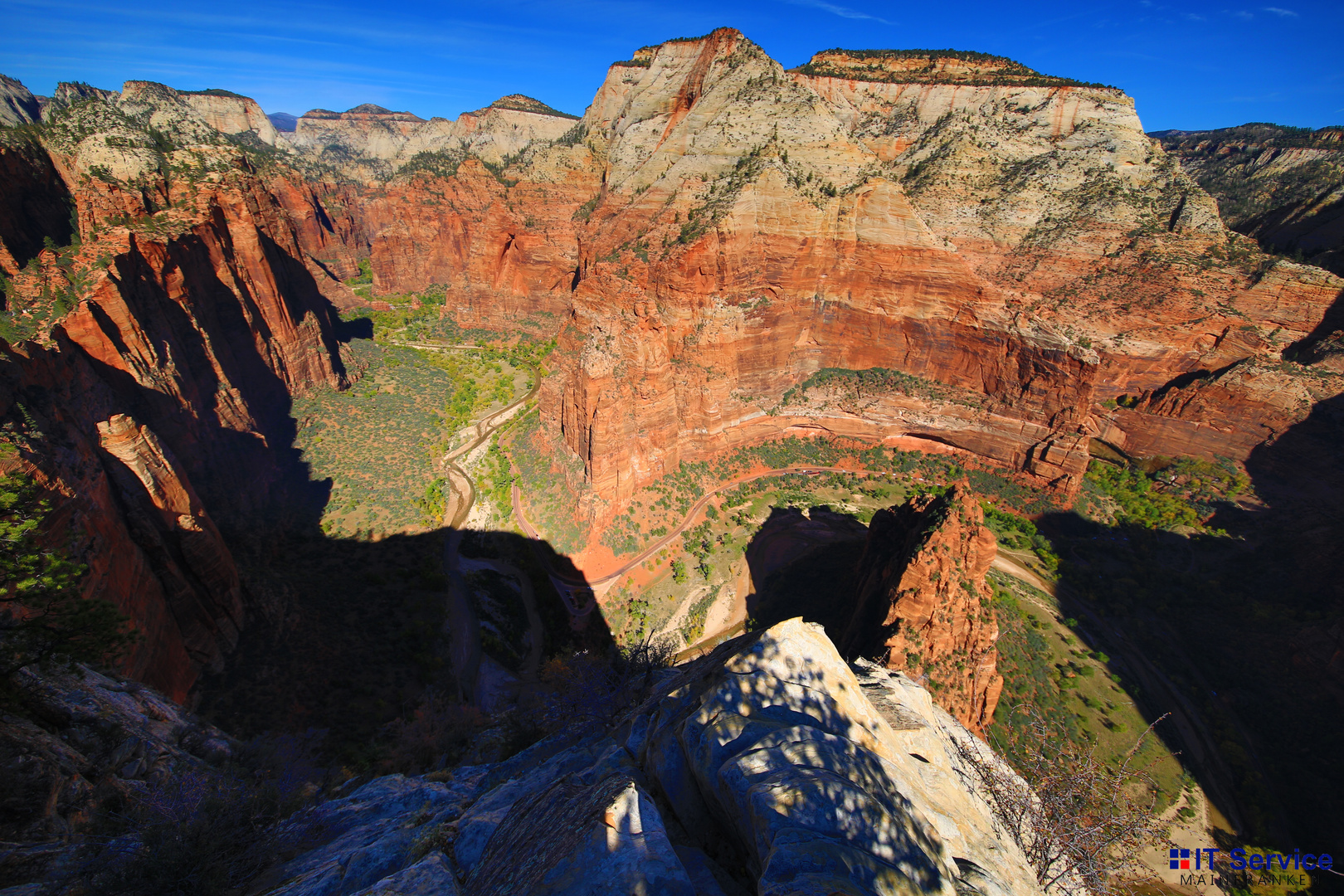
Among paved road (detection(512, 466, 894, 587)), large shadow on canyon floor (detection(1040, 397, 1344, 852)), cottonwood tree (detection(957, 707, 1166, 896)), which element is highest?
paved road (detection(512, 466, 894, 587))

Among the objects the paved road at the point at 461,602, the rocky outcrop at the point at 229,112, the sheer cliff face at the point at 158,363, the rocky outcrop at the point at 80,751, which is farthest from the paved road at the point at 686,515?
the rocky outcrop at the point at 229,112

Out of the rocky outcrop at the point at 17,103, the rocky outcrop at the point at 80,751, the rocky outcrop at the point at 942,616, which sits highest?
the rocky outcrop at the point at 17,103

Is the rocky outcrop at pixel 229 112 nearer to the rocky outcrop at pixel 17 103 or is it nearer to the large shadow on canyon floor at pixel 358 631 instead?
the rocky outcrop at pixel 17 103

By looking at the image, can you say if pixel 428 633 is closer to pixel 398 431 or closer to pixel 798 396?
pixel 398 431

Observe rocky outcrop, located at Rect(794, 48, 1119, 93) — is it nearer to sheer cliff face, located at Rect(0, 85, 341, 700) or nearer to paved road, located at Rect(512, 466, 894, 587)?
paved road, located at Rect(512, 466, 894, 587)

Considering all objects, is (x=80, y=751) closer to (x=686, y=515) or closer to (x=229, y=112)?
(x=686, y=515)

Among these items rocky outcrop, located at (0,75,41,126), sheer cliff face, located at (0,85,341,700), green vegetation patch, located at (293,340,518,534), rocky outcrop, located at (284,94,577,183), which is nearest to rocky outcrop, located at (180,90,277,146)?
rocky outcrop, located at (284,94,577,183)

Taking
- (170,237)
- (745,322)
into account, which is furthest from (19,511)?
(745,322)
